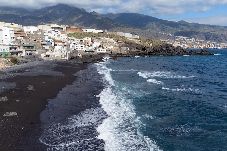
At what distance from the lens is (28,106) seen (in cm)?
3909

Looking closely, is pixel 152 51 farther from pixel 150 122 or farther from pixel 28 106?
pixel 150 122

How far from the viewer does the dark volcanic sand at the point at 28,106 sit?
89.2 ft

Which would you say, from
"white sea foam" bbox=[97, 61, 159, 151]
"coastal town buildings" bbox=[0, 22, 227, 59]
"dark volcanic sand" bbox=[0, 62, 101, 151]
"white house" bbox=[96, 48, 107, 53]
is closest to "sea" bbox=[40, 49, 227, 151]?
"white sea foam" bbox=[97, 61, 159, 151]

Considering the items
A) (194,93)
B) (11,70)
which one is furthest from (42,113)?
(11,70)

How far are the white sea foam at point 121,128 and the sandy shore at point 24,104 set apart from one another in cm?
468

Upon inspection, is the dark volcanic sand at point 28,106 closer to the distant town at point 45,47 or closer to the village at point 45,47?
the distant town at point 45,47

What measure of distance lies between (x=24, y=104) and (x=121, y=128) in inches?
525

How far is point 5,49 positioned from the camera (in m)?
97.8

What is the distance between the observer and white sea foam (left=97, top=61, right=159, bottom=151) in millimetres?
26016

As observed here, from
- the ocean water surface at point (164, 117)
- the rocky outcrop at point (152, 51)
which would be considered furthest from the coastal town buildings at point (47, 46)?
the ocean water surface at point (164, 117)

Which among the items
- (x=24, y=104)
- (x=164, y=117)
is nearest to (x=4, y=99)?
(x=24, y=104)

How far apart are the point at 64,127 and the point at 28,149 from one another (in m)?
5.78

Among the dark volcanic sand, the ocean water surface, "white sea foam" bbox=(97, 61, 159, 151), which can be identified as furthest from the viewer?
the dark volcanic sand

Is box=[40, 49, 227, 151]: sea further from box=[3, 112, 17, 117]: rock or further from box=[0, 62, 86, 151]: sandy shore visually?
box=[3, 112, 17, 117]: rock
